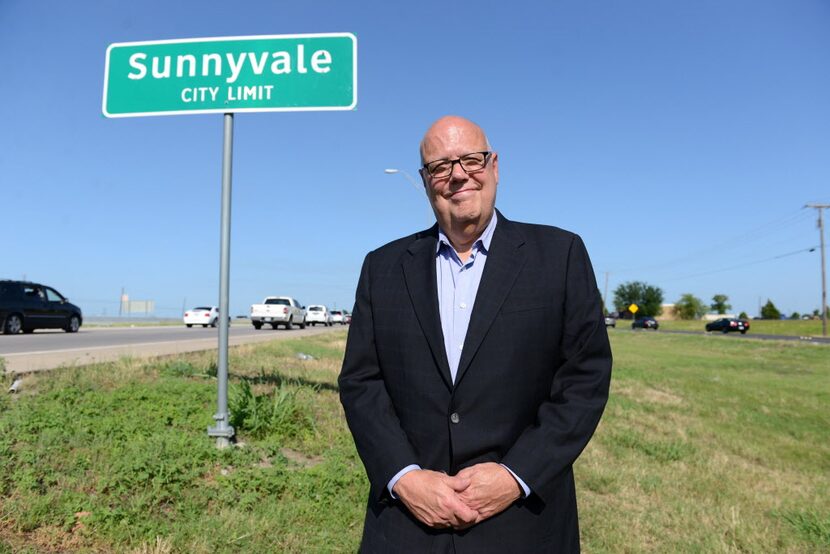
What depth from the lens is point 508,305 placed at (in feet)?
6.18

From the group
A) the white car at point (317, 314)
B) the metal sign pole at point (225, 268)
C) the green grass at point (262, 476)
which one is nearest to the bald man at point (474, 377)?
the green grass at point (262, 476)

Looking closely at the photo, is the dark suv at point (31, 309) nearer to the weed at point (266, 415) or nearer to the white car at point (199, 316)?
the white car at point (199, 316)

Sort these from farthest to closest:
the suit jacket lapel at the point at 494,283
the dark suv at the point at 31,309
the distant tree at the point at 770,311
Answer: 1. the distant tree at the point at 770,311
2. the dark suv at the point at 31,309
3. the suit jacket lapel at the point at 494,283

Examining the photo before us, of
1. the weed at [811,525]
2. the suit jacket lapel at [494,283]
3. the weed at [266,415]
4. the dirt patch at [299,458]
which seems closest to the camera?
the suit jacket lapel at [494,283]

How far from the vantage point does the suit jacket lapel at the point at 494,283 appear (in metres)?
1.84

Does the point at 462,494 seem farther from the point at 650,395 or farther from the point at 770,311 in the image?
the point at 770,311

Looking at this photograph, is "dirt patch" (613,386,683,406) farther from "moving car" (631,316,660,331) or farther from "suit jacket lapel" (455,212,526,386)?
"moving car" (631,316,660,331)

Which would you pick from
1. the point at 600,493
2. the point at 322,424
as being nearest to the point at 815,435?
the point at 600,493

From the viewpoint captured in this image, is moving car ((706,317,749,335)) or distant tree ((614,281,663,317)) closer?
moving car ((706,317,749,335))

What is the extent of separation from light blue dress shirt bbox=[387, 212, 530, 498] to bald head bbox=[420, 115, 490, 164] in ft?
0.91

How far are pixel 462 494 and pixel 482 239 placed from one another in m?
0.83

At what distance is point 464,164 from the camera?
1.99 m

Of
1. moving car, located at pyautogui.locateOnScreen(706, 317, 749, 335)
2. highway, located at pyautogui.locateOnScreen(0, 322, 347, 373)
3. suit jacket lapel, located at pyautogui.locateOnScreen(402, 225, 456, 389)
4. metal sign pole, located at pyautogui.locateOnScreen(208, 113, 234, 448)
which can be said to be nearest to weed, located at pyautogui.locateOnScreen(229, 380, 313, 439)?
metal sign pole, located at pyautogui.locateOnScreen(208, 113, 234, 448)

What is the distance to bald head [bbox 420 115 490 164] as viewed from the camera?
79.0 inches
